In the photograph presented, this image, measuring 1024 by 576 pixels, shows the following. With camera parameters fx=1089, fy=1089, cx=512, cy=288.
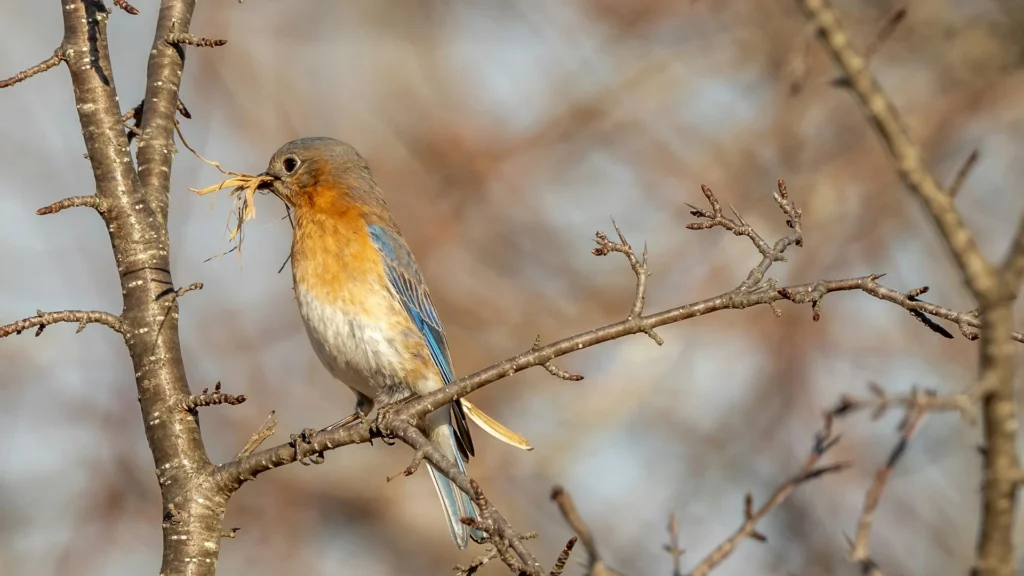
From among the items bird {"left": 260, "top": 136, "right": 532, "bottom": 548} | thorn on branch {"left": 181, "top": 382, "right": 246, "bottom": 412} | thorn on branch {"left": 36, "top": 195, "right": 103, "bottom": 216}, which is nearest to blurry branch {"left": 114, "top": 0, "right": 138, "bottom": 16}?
thorn on branch {"left": 36, "top": 195, "right": 103, "bottom": 216}

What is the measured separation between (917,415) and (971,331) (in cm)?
158

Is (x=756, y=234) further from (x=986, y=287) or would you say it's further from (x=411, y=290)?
(x=411, y=290)

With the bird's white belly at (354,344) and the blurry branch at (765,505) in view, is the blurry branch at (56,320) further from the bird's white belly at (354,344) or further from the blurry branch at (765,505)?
the blurry branch at (765,505)

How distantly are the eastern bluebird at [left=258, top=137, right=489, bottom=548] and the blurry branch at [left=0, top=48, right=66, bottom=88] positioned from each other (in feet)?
5.91

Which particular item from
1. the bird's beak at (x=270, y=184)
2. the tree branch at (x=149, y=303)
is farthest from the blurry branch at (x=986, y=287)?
the bird's beak at (x=270, y=184)

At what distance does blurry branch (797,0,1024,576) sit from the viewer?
1793mm

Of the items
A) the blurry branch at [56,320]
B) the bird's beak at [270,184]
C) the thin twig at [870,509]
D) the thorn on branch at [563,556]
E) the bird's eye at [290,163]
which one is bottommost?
the thin twig at [870,509]

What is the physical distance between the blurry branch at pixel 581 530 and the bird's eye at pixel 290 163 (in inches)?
173

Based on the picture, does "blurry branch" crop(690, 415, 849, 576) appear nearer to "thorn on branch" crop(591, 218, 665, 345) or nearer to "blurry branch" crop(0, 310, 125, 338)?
"thorn on branch" crop(591, 218, 665, 345)

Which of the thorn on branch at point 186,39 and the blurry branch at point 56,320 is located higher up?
the thorn on branch at point 186,39

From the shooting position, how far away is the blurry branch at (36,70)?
12.3ft

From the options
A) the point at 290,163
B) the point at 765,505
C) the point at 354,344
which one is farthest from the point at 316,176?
the point at 765,505

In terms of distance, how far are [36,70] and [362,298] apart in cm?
202

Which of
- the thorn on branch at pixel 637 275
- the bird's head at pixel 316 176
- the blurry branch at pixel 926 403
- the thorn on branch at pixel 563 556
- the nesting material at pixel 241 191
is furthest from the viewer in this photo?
the bird's head at pixel 316 176
